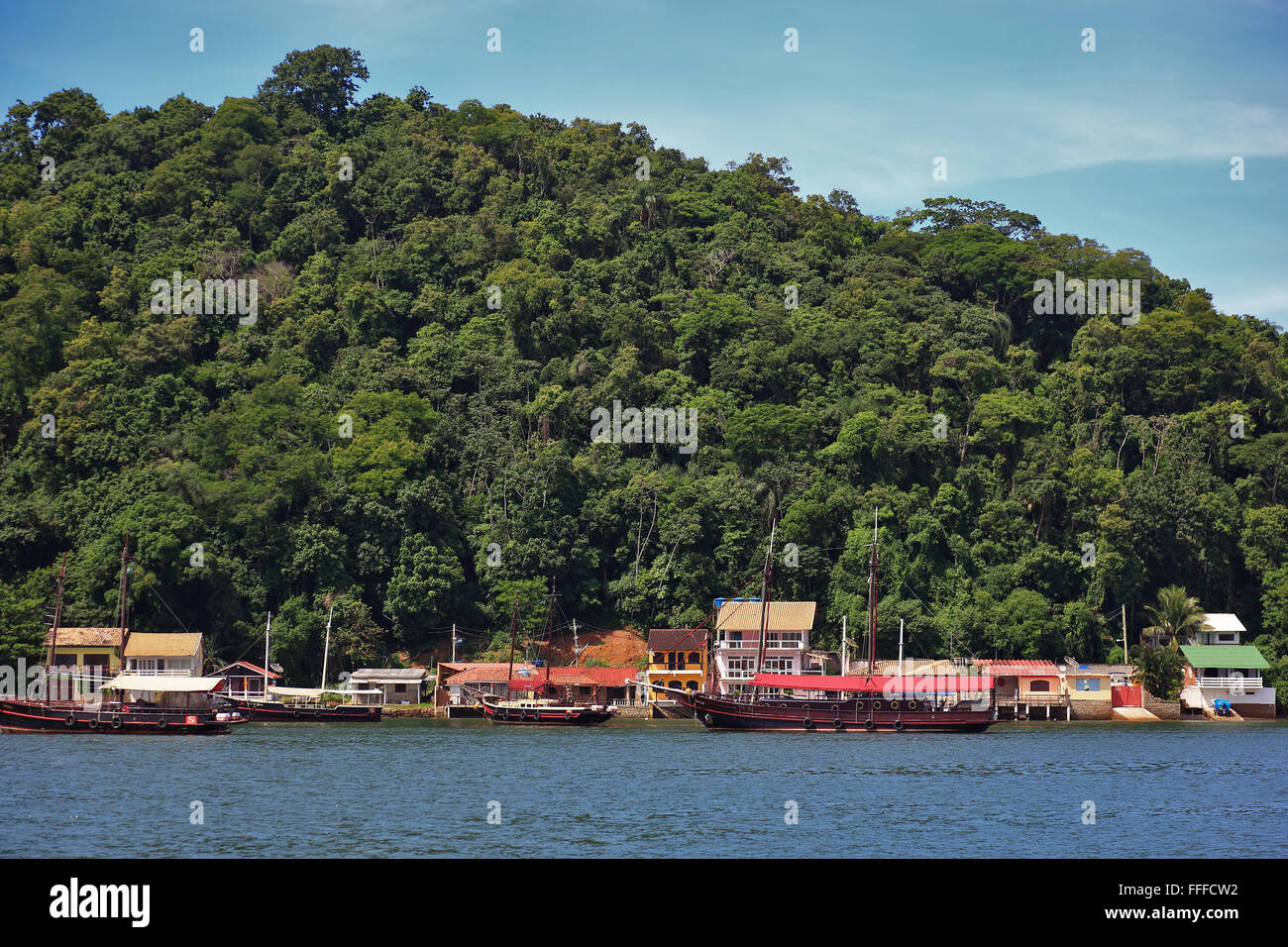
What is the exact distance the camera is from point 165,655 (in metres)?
68.9

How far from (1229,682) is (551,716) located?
37.6 metres

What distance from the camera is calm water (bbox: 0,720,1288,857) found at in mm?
29312

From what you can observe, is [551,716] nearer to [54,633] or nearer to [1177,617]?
[54,633]

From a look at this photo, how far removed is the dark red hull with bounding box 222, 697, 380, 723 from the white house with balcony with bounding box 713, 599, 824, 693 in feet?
64.6

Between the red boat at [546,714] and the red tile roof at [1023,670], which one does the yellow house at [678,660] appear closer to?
the red boat at [546,714]

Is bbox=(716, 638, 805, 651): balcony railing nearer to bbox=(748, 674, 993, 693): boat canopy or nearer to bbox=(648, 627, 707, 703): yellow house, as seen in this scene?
bbox=(648, 627, 707, 703): yellow house

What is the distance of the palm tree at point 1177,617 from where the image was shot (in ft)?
241

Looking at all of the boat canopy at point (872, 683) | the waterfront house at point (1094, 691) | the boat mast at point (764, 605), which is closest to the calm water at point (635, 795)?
the boat canopy at point (872, 683)

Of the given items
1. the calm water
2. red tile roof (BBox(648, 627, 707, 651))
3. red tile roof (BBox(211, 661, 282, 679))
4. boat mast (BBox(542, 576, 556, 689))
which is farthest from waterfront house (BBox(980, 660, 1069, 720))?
red tile roof (BBox(211, 661, 282, 679))

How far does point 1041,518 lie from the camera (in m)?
77.0

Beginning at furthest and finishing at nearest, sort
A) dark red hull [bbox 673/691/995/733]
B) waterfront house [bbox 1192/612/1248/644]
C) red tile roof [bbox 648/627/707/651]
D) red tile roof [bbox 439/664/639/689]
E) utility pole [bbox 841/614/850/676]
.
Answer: waterfront house [bbox 1192/612/1248/644] < red tile roof [bbox 648/627/707/651] < red tile roof [bbox 439/664/639/689] < utility pole [bbox 841/614/850/676] < dark red hull [bbox 673/691/995/733]
